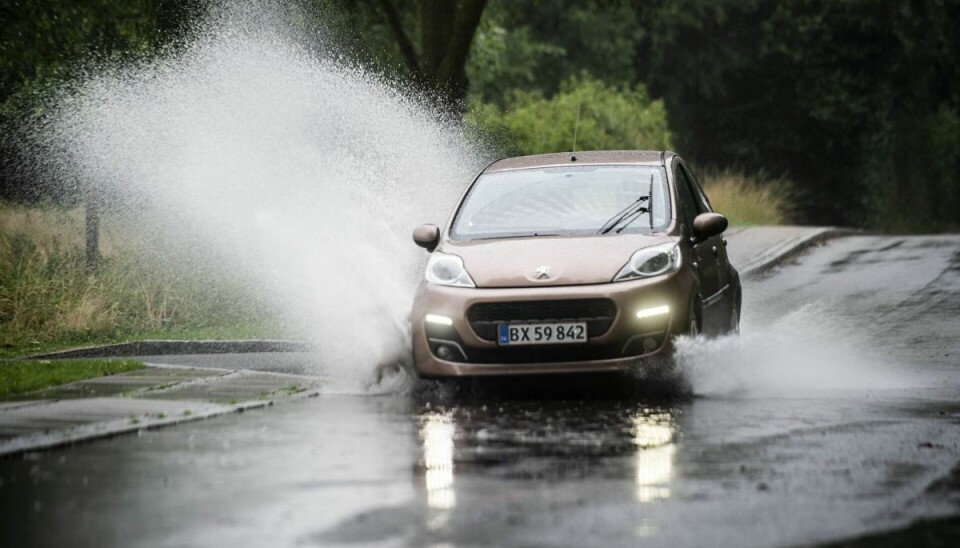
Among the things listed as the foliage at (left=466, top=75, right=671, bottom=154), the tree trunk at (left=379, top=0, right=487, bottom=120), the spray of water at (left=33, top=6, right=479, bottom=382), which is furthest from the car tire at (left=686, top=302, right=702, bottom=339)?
the foliage at (left=466, top=75, right=671, bottom=154)

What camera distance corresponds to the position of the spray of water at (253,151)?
2044cm

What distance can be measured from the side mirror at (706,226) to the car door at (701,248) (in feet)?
0.19

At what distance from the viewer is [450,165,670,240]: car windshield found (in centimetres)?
1281

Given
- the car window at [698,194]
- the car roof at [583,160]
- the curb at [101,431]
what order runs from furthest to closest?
the car window at [698,194]
the car roof at [583,160]
the curb at [101,431]

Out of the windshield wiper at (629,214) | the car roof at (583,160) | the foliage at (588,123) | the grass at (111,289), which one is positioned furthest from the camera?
the foliage at (588,123)

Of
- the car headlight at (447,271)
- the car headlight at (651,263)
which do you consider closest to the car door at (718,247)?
the car headlight at (651,263)

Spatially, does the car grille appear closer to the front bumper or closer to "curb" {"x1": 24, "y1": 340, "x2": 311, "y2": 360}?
the front bumper

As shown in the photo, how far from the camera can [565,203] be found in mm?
13094

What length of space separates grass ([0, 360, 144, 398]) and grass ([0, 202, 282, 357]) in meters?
1.78

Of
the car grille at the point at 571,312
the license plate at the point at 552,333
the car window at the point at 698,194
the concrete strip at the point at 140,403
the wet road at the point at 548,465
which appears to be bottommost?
the wet road at the point at 548,465

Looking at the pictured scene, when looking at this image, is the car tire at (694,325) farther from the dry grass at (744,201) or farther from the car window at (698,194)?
the dry grass at (744,201)

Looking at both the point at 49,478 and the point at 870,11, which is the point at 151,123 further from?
the point at 870,11

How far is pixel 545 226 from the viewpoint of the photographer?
12.8 metres

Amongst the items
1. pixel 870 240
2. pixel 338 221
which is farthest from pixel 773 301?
pixel 870 240
